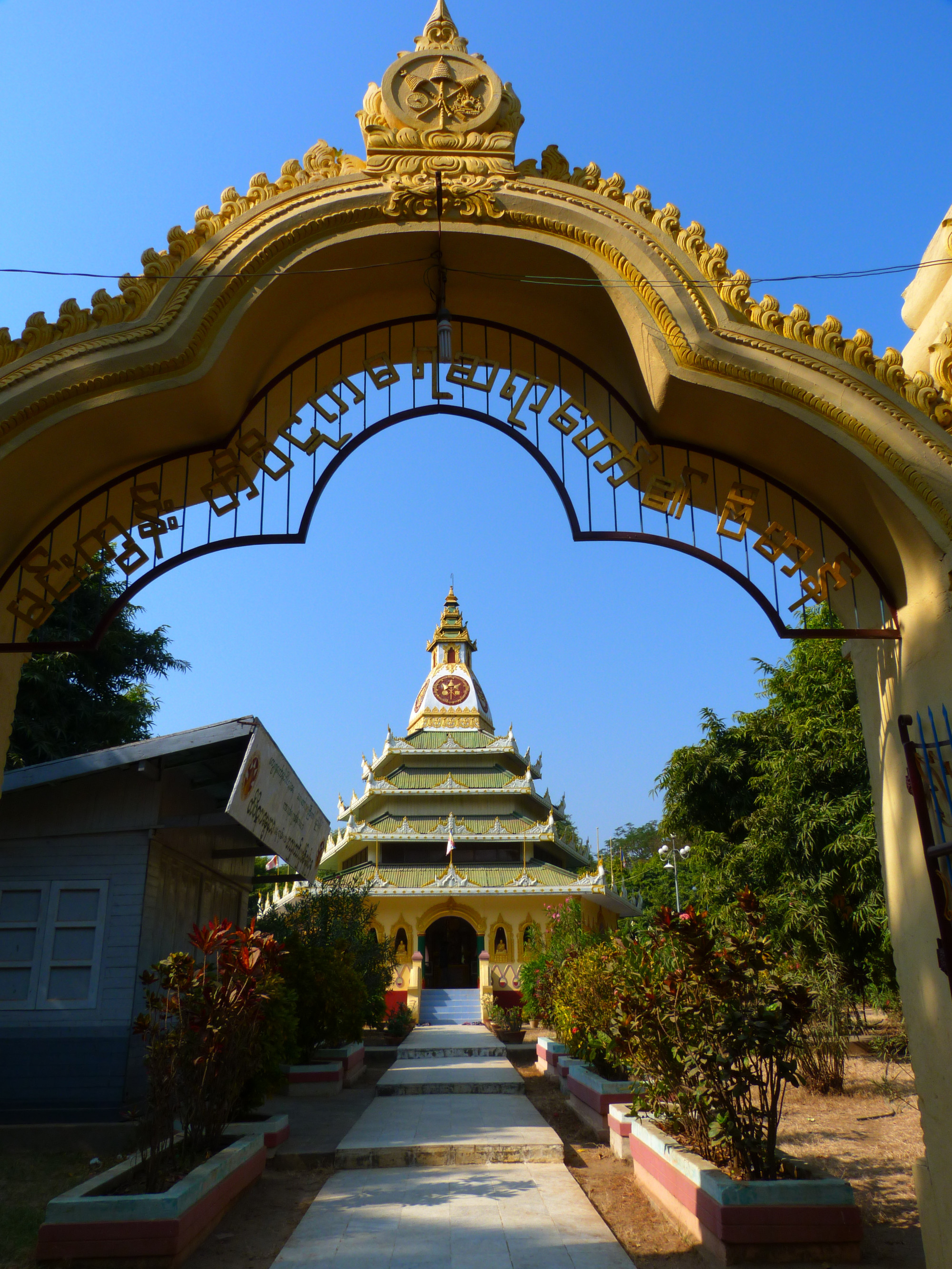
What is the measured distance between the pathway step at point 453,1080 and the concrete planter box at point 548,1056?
541mm

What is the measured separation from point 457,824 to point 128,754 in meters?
22.7

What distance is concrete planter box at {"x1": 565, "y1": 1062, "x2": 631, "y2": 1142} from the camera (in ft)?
30.8

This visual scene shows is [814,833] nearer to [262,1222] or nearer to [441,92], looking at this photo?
[262,1222]

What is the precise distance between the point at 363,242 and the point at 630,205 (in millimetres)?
1587

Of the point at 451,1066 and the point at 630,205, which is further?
the point at 451,1066

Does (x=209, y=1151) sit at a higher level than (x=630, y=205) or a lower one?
lower

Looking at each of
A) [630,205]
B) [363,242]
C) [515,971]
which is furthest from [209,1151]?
[515,971]

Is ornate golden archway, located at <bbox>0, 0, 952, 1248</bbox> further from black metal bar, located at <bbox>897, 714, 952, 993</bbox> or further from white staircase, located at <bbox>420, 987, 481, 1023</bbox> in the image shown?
white staircase, located at <bbox>420, 987, 481, 1023</bbox>

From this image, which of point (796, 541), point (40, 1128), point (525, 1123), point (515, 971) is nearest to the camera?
point (796, 541)

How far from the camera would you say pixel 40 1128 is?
28.1 ft

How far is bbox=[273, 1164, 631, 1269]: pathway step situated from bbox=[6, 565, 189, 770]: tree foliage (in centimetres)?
1259

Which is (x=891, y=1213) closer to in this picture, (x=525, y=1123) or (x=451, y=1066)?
(x=525, y=1123)

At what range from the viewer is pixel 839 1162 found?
799 centimetres

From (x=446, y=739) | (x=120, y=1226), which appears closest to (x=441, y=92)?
(x=120, y=1226)
